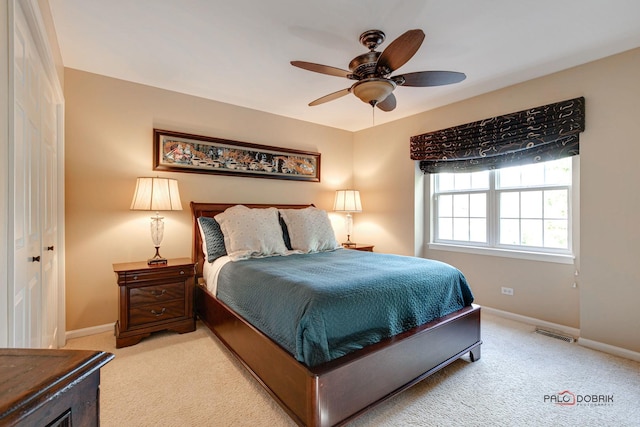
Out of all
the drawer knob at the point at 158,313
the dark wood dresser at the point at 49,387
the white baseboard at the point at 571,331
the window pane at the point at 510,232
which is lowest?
the white baseboard at the point at 571,331

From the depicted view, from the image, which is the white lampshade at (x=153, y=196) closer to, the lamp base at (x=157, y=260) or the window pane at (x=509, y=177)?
the lamp base at (x=157, y=260)

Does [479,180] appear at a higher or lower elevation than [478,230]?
higher

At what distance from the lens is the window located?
9.83 feet

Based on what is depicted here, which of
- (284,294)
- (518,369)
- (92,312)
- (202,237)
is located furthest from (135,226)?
(518,369)

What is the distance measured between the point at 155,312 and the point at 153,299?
13cm

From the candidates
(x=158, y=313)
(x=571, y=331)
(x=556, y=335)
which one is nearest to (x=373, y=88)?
(x=158, y=313)

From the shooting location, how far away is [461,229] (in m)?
3.79

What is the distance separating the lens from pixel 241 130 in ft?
12.2

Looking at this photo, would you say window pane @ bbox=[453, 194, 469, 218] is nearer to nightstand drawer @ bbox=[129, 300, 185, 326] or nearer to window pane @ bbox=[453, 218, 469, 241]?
window pane @ bbox=[453, 218, 469, 241]

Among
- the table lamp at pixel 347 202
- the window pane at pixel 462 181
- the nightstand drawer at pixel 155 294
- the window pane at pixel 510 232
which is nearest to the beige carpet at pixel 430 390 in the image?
the nightstand drawer at pixel 155 294

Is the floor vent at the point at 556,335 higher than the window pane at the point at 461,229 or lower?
lower

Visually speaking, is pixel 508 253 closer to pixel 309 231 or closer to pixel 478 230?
pixel 478 230

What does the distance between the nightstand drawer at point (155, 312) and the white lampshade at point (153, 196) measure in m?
0.90

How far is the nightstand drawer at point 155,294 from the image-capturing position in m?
2.60
